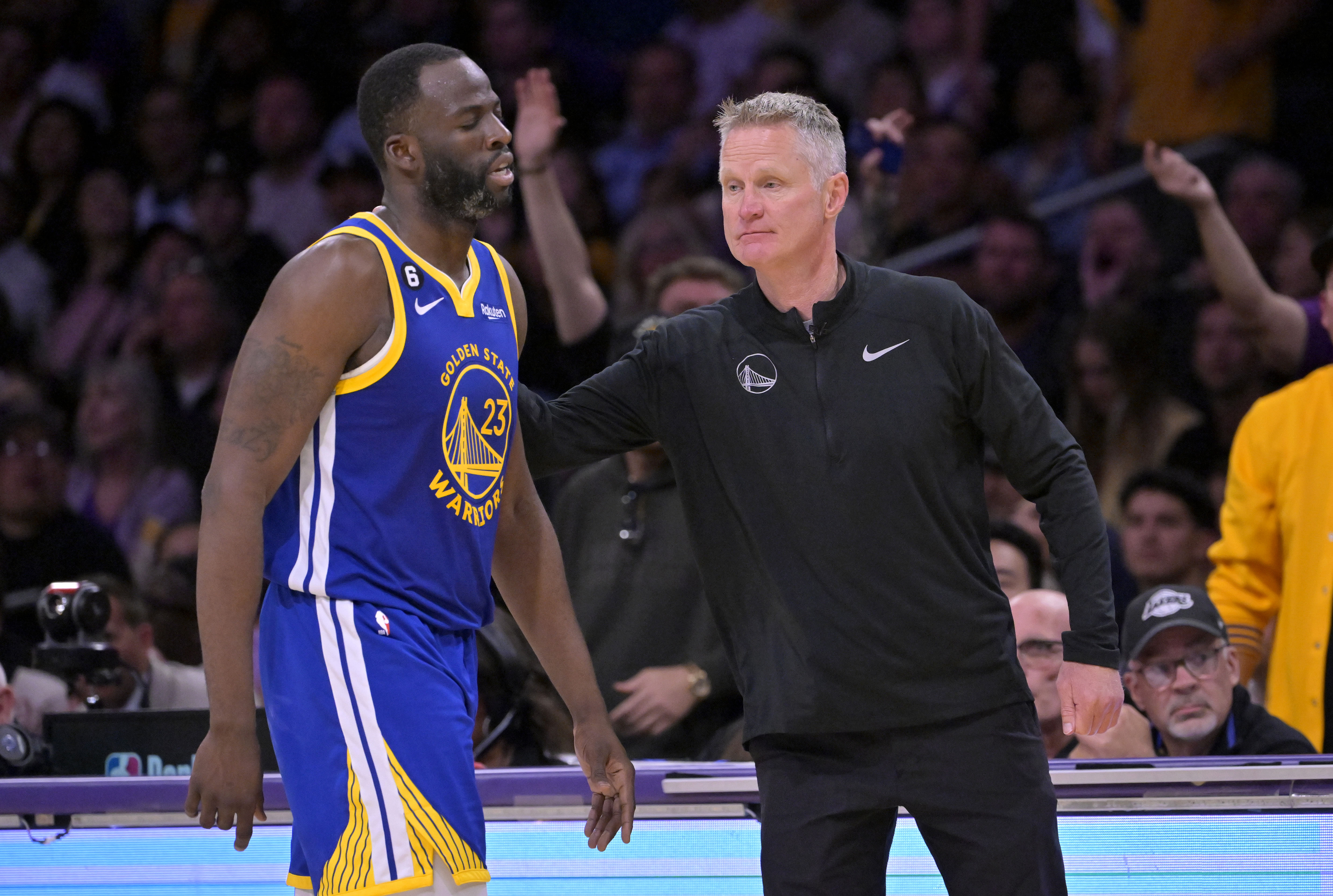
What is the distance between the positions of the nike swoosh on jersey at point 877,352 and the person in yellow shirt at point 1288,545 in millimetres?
1722

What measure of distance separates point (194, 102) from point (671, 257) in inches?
120

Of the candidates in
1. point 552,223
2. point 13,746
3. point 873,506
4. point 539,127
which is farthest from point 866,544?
point 539,127

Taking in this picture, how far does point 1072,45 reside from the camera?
5.98 m

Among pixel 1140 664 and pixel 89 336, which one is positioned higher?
pixel 89 336

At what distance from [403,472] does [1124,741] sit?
78.5 inches

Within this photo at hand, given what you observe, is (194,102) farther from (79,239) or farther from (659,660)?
(659,660)

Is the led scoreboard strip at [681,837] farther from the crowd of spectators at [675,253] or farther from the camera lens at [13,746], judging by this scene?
the crowd of spectators at [675,253]

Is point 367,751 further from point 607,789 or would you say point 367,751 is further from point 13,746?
point 13,746

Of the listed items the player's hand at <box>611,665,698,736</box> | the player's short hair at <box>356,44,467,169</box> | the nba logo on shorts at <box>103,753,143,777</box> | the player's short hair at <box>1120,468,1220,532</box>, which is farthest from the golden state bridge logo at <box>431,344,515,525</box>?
the player's short hair at <box>1120,468,1220,532</box>

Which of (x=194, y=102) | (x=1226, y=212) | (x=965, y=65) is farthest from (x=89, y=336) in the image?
(x=1226, y=212)

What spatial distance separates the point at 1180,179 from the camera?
14.6ft

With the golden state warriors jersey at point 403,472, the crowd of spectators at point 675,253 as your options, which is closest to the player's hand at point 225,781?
the golden state warriors jersey at point 403,472

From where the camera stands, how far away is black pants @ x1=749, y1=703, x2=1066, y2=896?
7.50 feet

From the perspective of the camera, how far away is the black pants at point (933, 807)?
7.50 ft
